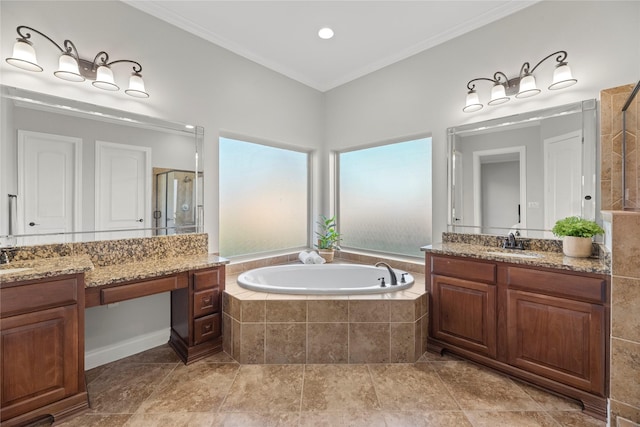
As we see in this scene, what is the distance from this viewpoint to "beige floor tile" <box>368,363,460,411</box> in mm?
1777

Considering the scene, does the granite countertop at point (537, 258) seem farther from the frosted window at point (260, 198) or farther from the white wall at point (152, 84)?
the white wall at point (152, 84)

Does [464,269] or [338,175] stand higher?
[338,175]

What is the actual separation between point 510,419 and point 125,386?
7.98 ft

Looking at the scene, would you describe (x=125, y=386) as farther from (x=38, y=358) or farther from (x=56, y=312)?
(x=56, y=312)

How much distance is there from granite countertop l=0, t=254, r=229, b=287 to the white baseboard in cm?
66

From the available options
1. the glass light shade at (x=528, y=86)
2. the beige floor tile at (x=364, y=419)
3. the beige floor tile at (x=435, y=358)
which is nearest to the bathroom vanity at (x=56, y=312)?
the beige floor tile at (x=364, y=419)

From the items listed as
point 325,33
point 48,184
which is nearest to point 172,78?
point 48,184

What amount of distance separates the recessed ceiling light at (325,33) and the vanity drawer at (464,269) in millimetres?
2299

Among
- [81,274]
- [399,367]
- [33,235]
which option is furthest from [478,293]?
[33,235]

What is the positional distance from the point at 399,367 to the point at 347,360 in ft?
1.29

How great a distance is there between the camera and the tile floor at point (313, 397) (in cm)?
165

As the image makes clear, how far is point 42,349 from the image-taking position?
5.18 ft

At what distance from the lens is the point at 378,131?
11.2 ft

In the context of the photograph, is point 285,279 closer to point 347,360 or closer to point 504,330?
point 347,360
